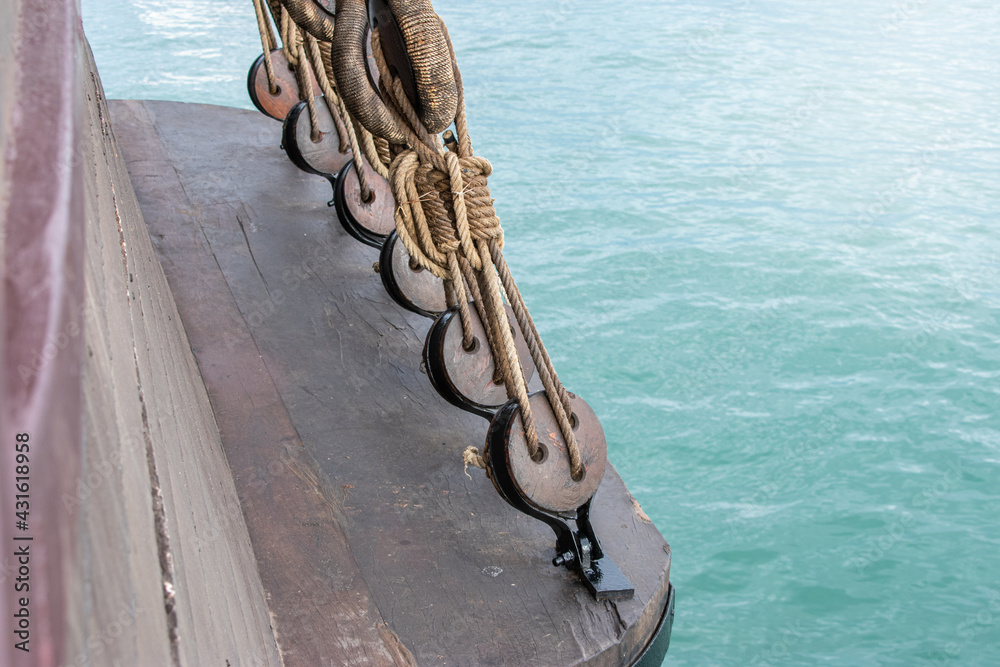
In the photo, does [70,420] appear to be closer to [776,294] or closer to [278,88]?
[278,88]

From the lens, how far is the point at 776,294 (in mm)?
4238

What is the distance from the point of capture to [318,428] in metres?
1.29

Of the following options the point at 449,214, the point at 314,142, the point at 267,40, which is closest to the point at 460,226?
the point at 449,214

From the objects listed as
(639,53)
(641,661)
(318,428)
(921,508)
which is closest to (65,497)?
(641,661)

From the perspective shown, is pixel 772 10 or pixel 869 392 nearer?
pixel 869 392

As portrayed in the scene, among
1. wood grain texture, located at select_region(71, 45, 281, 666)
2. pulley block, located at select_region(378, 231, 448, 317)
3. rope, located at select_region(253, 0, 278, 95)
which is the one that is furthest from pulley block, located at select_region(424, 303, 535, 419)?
rope, located at select_region(253, 0, 278, 95)

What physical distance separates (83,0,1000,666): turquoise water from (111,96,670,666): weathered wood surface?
67.3 inches

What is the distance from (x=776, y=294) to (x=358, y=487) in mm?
3440

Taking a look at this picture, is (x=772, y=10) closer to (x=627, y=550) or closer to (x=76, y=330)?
(x=627, y=550)

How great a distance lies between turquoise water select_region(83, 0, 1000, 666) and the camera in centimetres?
284

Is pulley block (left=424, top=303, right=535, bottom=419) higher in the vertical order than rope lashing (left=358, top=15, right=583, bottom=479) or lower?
lower

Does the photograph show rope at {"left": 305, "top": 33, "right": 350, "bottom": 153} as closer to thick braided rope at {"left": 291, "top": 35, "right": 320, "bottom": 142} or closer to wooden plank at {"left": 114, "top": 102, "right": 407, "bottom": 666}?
thick braided rope at {"left": 291, "top": 35, "right": 320, "bottom": 142}

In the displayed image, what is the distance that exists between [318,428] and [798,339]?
9.89ft

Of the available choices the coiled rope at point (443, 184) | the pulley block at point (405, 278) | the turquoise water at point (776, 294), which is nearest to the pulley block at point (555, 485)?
the coiled rope at point (443, 184)
